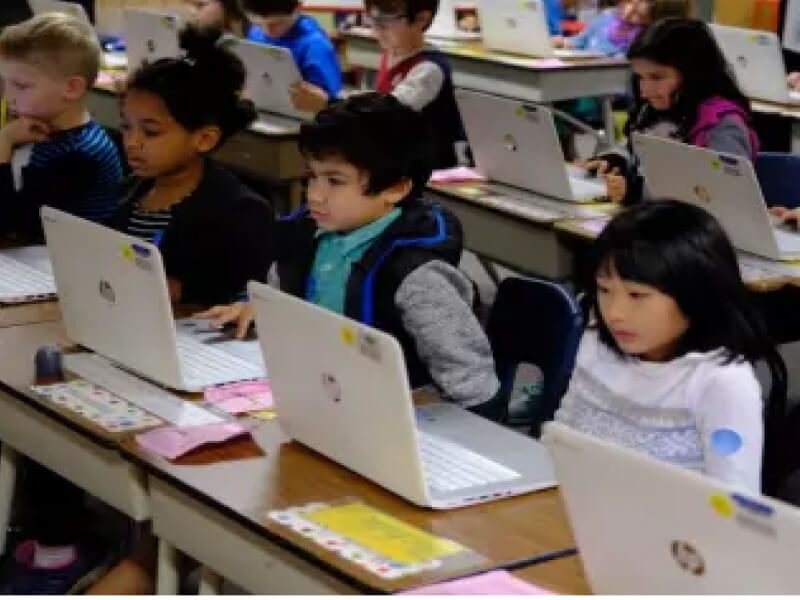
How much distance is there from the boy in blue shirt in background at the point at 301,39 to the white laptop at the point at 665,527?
3675mm

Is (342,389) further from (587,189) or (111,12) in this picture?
(111,12)

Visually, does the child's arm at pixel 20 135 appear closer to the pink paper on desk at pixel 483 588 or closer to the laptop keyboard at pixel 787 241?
the laptop keyboard at pixel 787 241

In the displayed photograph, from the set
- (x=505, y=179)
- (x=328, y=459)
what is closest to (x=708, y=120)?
(x=505, y=179)

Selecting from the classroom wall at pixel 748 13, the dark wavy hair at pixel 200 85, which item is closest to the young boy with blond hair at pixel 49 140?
the dark wavy hair at pixel 200 85

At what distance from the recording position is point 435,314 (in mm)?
2453

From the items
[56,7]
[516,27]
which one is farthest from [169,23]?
[516,27]

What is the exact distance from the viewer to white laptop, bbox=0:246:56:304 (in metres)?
2.93

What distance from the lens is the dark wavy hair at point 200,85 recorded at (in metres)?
3.01

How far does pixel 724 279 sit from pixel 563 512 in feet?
1.27

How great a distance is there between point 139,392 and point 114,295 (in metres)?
0.17

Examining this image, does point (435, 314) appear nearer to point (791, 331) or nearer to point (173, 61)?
point (173, 61)

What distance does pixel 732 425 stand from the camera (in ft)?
6.50

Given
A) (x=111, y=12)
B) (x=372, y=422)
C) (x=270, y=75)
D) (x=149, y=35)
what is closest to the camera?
(x=372, y=422)

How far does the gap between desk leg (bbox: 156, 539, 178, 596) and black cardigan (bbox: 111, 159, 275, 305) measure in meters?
0.88
